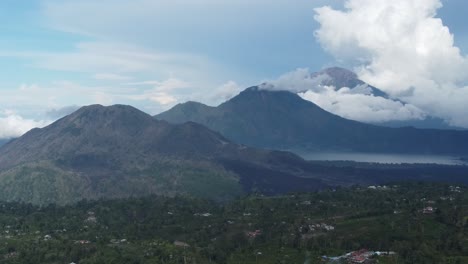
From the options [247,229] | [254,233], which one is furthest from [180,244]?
[247,229]

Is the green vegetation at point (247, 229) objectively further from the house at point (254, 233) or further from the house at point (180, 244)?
the house at point (180, 244)

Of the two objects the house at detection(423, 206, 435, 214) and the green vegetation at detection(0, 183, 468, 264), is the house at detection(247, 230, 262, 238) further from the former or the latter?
the house at detection(423, 206, 435, 214)

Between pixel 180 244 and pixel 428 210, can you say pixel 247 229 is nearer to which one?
pixel 180 244

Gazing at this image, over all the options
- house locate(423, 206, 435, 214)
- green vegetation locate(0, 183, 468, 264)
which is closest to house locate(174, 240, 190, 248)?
green vegetation locate(0, 183, 468, 264)

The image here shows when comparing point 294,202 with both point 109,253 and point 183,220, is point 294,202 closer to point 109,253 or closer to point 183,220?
point 183,220

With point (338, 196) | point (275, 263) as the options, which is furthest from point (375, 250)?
point (338, 196)

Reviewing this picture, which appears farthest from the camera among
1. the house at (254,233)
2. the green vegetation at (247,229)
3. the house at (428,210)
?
the house at (428,210)

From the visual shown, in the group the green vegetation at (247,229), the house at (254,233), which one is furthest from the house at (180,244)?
the house at (254,233)

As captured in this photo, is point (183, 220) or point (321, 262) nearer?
point (321, 262)
